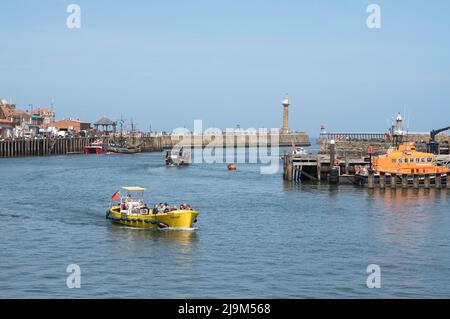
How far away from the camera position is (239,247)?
43.6m

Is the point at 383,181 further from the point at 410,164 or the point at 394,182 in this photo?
the point at 410,164

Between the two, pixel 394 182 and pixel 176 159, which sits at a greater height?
pixel 176 159

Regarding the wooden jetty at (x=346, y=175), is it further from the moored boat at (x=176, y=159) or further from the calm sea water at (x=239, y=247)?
the moored boat at (x=176, y=159)

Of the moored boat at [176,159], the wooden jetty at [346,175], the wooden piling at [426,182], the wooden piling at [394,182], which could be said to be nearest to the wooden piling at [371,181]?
the wooden jetty at [346,175]

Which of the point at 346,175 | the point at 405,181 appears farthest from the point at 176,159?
the point at 405,181

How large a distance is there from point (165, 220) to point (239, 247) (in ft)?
22.0

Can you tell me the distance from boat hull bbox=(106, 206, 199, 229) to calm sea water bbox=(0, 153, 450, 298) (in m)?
0.63

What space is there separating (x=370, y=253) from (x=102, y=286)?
54.0 ft
